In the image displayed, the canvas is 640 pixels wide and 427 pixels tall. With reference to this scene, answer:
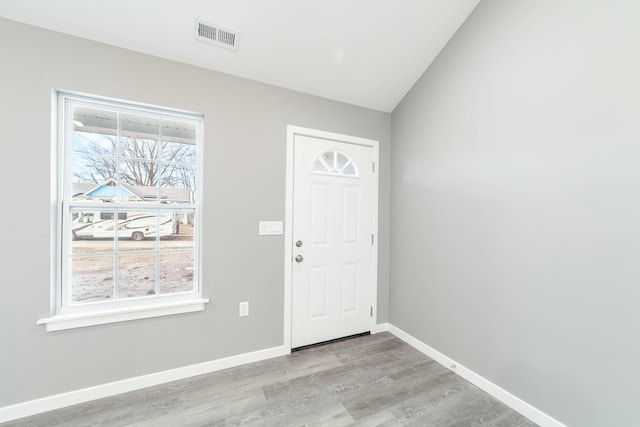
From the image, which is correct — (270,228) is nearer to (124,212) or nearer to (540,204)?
(124,212)

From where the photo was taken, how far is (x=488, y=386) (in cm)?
182

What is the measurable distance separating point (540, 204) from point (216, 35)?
252cm

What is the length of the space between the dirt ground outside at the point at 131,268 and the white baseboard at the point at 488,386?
2189mm

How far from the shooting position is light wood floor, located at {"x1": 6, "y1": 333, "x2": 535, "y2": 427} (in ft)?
5.13

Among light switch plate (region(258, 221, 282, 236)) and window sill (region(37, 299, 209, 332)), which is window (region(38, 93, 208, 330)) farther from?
light switch plate (region(258, 221, 282, 236))

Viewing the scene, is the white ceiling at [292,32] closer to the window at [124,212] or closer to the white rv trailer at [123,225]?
the window at [124,212]

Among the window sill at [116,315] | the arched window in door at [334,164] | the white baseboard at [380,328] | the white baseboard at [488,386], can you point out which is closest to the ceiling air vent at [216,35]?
the arched window in door at [334,164]

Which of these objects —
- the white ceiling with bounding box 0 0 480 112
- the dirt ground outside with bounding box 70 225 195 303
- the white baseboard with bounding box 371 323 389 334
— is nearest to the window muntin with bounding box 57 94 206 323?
the dirt ground outside with bounding box 70 225 195 303

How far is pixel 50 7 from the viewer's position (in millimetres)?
1515

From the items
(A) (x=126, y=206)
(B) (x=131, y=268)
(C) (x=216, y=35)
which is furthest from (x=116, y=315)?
(C) (x=216, y=35)

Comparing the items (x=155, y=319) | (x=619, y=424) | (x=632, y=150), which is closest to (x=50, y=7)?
(x=155, y=319)

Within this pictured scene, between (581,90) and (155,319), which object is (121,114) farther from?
(581,90)

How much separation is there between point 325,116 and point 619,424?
2.81m

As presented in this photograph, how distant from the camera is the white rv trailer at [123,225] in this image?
70.0 inches
